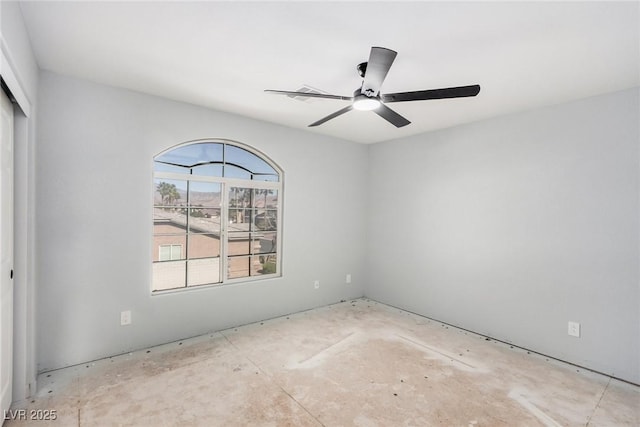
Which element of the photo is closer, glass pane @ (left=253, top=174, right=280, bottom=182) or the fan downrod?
the fan downrod

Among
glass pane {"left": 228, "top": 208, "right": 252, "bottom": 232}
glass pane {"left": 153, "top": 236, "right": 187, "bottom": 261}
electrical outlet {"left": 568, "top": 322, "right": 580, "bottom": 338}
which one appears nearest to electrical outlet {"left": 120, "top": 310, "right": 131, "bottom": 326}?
glass pane {"left": 153, "top": 236, "right": 187, "bottom": 261}

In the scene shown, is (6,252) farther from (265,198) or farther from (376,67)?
(376,67)

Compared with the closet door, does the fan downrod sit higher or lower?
higher

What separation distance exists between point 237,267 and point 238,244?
0.27 m

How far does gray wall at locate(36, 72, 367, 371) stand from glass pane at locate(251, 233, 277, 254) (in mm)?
412

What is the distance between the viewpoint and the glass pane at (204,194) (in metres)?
3.32

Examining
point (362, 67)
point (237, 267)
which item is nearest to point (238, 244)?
point (237, 267)

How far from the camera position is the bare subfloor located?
6.61 feet

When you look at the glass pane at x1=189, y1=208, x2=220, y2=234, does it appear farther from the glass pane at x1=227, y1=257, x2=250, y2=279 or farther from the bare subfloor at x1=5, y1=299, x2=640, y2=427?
the bare subfloor at x1=5, y1=299, x2=640, y2=427

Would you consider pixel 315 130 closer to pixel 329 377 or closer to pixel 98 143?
pixel 98 143

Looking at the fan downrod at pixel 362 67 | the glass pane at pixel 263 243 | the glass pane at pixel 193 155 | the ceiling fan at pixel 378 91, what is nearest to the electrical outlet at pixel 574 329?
the ceiling fan at pixel 378 91

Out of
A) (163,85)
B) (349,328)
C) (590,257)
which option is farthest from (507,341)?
(163,85)

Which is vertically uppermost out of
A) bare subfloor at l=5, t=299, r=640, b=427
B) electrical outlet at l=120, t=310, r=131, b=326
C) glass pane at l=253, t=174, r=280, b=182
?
glass pane at l=253, t=174, r=280, b=182

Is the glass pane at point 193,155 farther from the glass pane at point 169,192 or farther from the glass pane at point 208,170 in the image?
the glass pane at point 169,192
